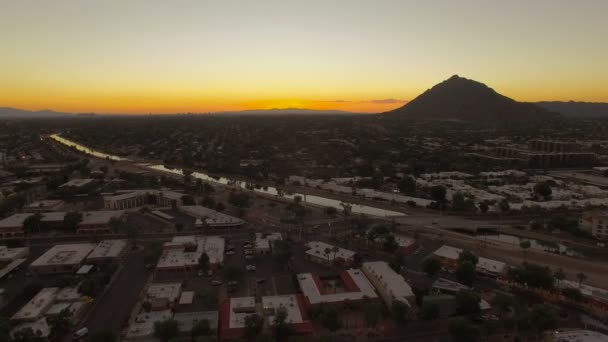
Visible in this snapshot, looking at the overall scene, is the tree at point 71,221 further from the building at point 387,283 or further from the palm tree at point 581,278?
the palm tree at point 581,278

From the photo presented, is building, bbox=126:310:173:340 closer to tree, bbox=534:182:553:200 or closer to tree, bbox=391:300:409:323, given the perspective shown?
tree, bbox=391:300:409:323

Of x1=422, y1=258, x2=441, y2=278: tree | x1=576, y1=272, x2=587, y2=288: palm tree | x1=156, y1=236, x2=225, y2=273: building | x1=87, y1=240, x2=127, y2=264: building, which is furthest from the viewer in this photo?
x1=87, y1=240, x2=127, y2=264: building

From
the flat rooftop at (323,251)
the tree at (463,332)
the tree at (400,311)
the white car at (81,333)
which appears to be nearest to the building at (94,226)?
the white car at (81,333)

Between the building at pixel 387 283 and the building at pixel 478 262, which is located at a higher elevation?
the building at pixel 387 283

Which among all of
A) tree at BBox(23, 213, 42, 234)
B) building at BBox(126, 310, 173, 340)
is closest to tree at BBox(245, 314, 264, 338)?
building at BBox(126, 310, 173, 340)

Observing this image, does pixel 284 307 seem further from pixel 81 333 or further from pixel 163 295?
pixel 81 333

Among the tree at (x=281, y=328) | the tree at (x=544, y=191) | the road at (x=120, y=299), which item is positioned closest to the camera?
the tree at (x=281, y=328)

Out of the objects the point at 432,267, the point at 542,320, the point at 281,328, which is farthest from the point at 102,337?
the point at 542,320
